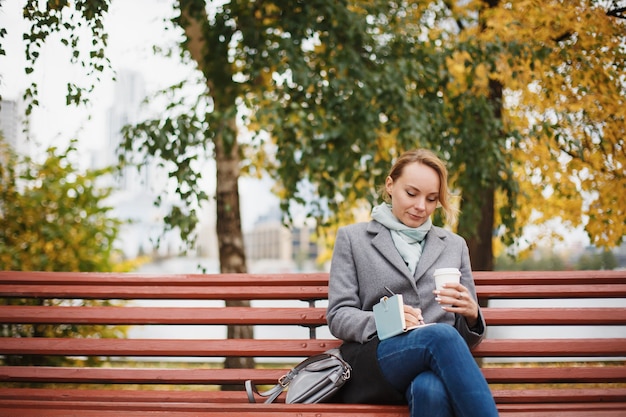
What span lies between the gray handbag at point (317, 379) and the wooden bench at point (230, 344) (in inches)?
6.5

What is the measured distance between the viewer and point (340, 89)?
5.13 meters

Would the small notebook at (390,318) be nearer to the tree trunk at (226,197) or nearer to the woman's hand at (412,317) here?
the woman's hand at (412,317)

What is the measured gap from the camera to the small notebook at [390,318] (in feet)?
8.82

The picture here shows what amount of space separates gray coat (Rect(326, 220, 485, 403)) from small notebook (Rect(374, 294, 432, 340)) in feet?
0.29

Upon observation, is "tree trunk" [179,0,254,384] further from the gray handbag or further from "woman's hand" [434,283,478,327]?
"woman's hand" [434,283,478,327]

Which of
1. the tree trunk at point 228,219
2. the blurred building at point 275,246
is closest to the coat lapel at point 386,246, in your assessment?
the tree trunk at point 228,219

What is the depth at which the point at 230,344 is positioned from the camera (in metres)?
3.37

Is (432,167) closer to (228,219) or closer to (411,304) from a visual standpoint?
(411,304)

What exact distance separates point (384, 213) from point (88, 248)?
16.2 ft

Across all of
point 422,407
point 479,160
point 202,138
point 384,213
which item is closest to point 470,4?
point 479,160

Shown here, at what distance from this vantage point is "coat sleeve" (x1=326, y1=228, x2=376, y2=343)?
9.52 feet

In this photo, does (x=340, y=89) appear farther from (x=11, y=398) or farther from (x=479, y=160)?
(x=11, y=398)

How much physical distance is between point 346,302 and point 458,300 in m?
0.52

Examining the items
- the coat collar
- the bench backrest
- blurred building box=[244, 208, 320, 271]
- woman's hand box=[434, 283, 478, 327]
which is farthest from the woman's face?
blurred building box=[244, 208, 320, 271]
